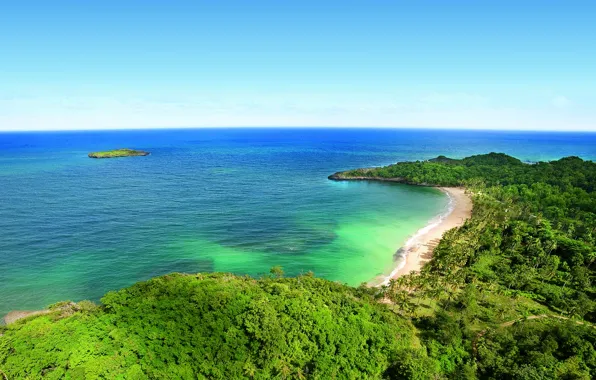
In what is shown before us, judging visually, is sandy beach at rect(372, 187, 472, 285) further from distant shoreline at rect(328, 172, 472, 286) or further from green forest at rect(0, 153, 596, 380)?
green forest at rect(0, 153, 596, 380)

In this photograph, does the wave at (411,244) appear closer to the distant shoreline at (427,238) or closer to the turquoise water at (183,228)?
the distant shoreline at (427,238)

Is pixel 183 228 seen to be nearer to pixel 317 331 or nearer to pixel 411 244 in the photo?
pixel 317 331

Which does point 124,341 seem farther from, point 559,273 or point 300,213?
point 559,273

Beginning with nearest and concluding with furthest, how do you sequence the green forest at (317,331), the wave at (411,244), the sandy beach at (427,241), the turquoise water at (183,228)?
1. the green forest at (317,331)
2. the turquoise water at (183,228)
3. the wave at (411,244)
4. the sandy beach at (427,241)

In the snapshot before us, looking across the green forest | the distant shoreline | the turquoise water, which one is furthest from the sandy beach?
the green forest

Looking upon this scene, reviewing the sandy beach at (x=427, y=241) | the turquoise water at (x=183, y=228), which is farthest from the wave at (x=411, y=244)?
the turquoise water at (x=183, y=228)

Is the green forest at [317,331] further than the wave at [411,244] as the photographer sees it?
No
